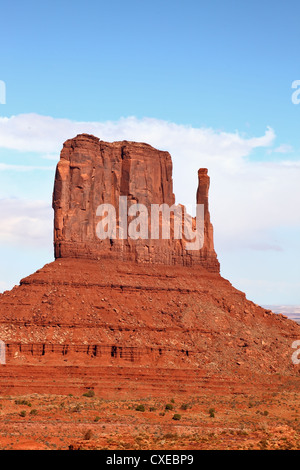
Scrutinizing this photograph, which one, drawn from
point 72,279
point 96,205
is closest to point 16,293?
point 72,279

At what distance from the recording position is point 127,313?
104188 mm

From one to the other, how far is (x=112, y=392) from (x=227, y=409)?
1189 cm

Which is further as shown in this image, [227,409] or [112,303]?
[112,303]

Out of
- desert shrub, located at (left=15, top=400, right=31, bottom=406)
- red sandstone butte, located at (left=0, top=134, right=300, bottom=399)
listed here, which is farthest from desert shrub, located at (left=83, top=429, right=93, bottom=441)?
red sandstone butte, located at (left=0, top=134, right=300, bottom=399)

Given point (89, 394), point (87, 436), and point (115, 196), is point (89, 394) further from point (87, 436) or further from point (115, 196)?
point (115, 196)

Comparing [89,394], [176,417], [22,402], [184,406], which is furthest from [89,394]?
[176,417]

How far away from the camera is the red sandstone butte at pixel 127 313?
311 feet

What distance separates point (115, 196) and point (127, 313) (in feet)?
62.2

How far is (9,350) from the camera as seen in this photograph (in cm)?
9450

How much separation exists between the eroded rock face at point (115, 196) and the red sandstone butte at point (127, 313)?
0.45 ft

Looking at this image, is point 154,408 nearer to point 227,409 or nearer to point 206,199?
point 227,409
